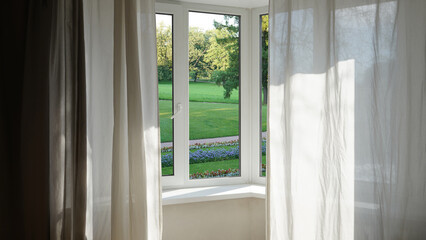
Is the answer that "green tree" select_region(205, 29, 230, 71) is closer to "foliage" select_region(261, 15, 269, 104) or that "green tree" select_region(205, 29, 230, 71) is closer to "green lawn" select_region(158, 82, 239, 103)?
"green lawn" select_region(158, 82, 239, 103)

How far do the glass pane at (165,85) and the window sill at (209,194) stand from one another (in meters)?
0.20

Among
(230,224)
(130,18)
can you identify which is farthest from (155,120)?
(230,224)

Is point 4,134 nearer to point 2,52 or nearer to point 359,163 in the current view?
point 2,52

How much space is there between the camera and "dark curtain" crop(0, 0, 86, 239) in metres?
1.83

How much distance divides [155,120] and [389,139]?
1.30m

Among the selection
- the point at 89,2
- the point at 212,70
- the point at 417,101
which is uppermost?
the point at 89,2

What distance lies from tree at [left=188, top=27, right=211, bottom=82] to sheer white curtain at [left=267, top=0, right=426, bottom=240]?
29.8 inches

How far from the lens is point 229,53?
109 inches

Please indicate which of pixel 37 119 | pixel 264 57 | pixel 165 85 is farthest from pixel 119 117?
pixel 264 57

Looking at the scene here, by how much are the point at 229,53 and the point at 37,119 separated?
147cm

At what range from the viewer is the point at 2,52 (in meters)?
1.83

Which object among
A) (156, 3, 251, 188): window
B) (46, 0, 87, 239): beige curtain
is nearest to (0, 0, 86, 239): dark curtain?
(46, 0, 87, 239): beige curtain

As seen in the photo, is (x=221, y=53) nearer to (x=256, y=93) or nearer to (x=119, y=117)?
(x=256, y=93)

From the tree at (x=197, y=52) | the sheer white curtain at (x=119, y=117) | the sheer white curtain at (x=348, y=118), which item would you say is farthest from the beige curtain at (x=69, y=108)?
the sheer white curtain at (x=348, y=118)
